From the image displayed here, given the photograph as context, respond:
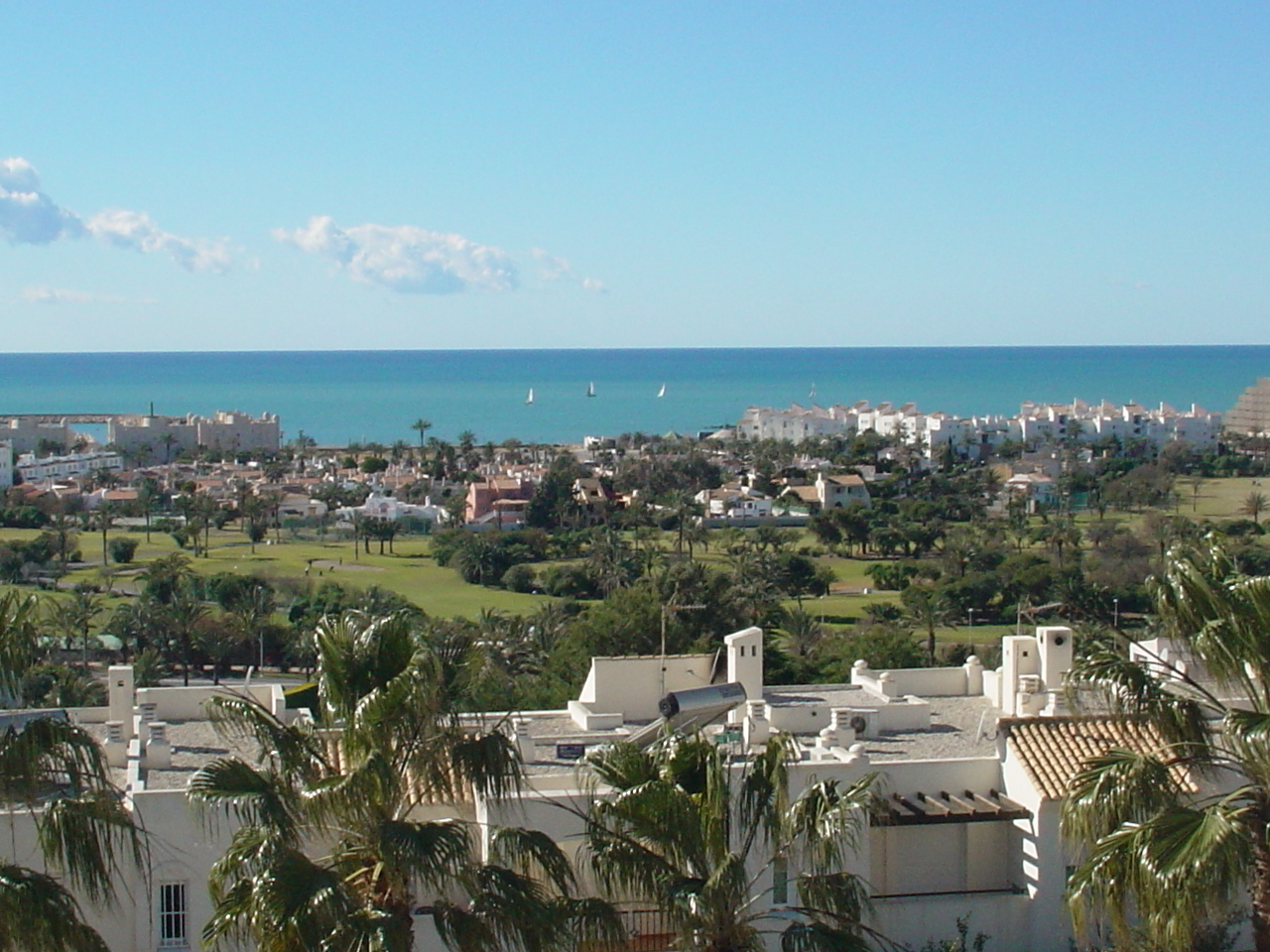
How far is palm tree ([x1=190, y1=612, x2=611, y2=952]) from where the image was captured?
8258 millimetres

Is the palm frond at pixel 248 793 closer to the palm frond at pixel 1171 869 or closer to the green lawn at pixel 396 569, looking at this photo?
the palm frond at pixel 1171 869

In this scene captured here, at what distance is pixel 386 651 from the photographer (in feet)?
29.4

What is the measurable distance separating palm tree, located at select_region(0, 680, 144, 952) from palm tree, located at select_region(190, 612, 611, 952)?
1.76ft

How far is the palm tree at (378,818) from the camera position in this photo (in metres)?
8.26

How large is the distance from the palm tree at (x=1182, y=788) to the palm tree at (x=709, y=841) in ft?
4.19

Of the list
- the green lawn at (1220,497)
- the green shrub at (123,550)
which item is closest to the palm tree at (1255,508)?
the green lawn at (1220,497)

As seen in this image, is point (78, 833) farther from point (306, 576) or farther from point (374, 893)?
point (306, 576)

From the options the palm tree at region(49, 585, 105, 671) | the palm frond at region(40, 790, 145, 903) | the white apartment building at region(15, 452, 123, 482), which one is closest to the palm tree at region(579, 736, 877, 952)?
the palm frond at region(40, 790, 145, 903)

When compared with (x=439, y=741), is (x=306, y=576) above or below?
below

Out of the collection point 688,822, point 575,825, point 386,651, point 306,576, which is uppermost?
point 386,651

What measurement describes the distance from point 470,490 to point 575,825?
79105 mm

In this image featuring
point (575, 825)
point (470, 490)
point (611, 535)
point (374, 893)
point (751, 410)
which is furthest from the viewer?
point (751, 410)

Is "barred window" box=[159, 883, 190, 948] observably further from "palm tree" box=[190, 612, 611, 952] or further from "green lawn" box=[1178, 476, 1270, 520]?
"green lawn" box=[1178, 476, 1270, 520]

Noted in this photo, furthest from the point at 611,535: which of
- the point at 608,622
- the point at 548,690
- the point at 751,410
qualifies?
the point at 751,410
